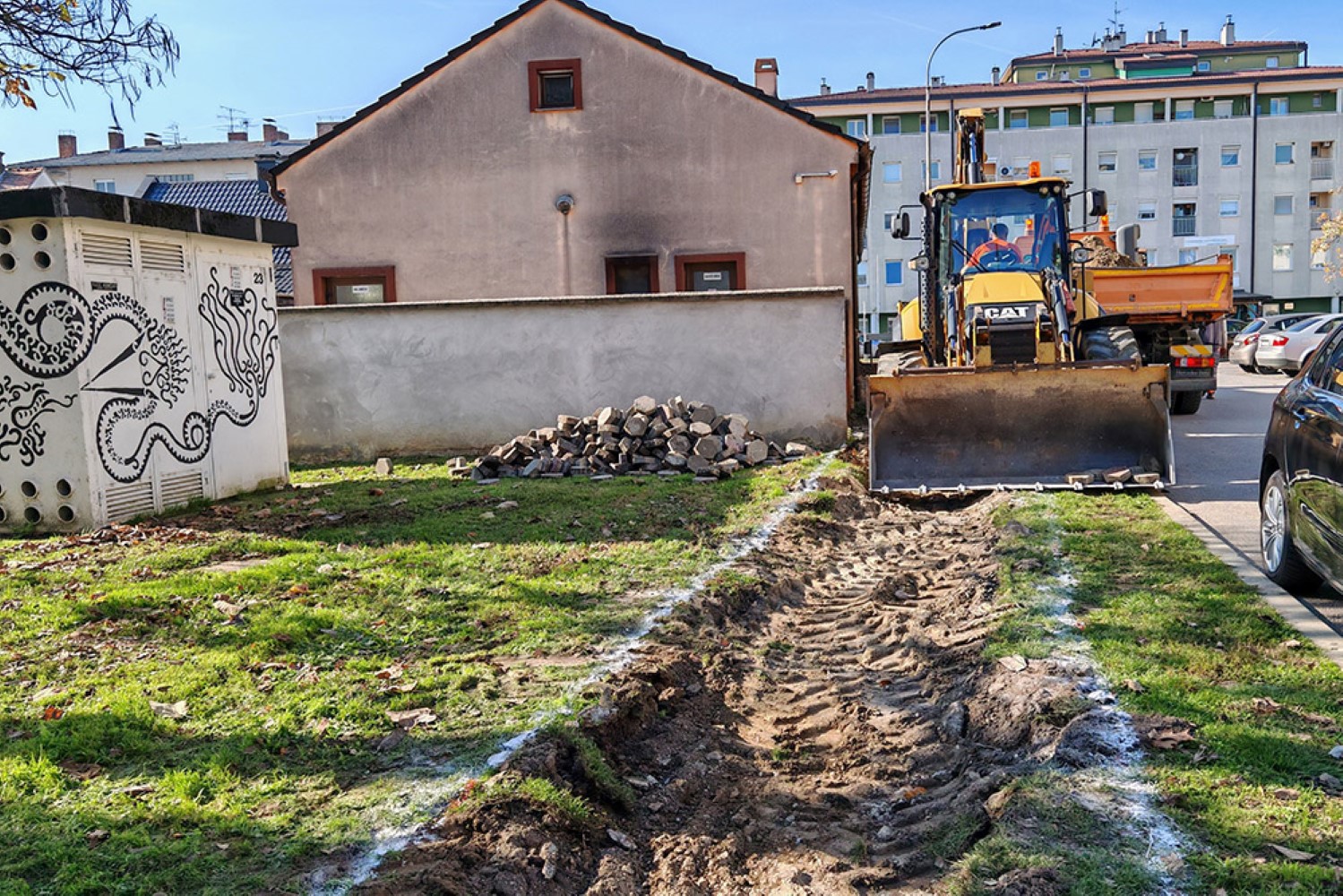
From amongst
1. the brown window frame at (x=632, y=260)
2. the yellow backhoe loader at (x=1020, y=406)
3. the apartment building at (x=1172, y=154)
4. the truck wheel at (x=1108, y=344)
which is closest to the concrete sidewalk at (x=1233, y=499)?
the yellow backhoe loader at (x=1020, y=406)

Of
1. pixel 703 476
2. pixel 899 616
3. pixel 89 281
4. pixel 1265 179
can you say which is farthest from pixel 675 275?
pixel 1265 179

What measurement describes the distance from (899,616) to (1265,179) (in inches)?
2549

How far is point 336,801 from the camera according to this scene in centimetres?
410

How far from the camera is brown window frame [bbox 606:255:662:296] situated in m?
A: 20.1

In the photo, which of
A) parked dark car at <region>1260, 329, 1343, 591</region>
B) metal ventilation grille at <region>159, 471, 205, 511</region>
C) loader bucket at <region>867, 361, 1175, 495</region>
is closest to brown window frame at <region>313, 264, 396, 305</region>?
metal ventilation grille at <region>159, 471, 205, 511</region>

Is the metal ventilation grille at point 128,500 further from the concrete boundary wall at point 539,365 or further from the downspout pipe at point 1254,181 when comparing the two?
the downspout pipe at point 1254,181

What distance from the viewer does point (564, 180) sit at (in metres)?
20.1

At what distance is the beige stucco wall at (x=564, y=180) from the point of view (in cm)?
1948

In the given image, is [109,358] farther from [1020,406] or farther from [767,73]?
[767,73]

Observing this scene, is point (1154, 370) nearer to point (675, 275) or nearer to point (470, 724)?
point (470, 724)

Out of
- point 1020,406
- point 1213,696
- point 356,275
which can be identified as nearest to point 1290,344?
point 1020,406

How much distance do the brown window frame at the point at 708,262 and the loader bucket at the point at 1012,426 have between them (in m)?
8.59

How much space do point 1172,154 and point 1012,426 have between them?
57980 mm

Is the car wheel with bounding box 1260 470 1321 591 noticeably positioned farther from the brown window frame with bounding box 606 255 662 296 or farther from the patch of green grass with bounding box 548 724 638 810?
the brown window frame with bounding box 606 255 662 296
